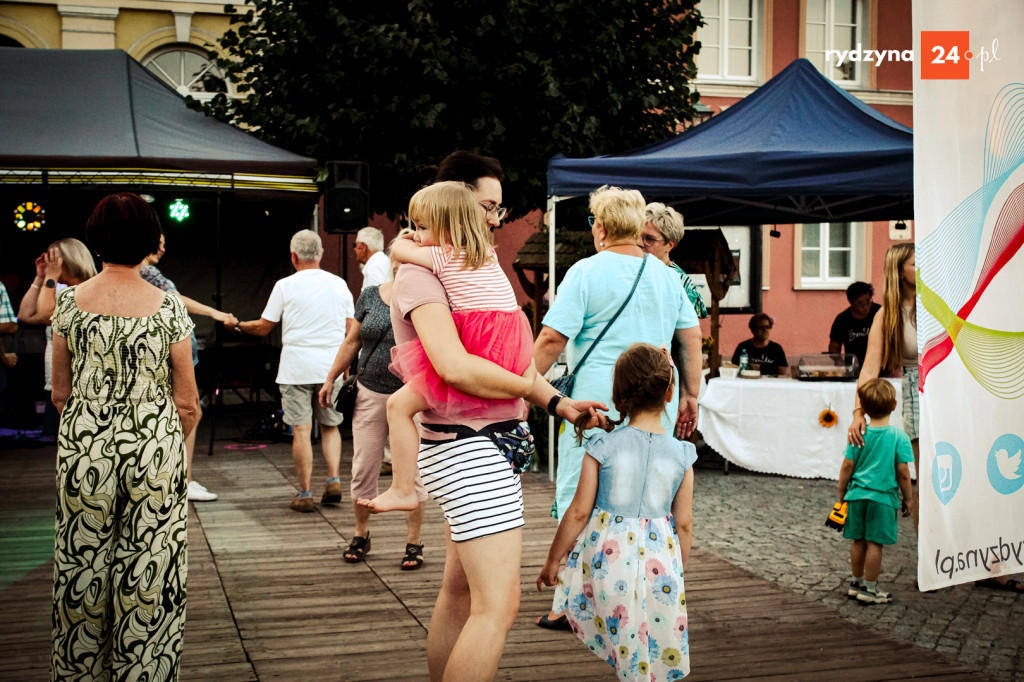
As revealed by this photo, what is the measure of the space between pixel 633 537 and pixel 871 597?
2309mm

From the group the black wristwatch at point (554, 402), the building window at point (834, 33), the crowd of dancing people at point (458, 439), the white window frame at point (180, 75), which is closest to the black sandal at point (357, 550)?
the crowd of dancing people at point (458, 439)

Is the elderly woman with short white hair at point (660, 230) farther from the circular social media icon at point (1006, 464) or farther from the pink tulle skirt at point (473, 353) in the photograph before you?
the pink tulle skirt at point (473, 353)

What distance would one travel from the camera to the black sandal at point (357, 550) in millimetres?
5980

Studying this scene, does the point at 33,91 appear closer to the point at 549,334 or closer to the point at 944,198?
the point at 549,334

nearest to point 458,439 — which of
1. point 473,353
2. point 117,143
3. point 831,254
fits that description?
point 473,353

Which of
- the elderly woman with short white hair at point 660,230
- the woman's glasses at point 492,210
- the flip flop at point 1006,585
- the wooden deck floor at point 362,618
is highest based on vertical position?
the elderly woman with short white hair at point 660,230

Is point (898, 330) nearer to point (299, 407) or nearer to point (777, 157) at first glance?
point (777, 157)

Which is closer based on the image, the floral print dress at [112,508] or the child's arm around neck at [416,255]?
the child's arm around neck at [416,255]

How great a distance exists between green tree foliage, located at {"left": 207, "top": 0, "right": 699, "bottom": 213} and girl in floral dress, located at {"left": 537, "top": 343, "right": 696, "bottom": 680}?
8.51m

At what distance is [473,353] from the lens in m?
2.96

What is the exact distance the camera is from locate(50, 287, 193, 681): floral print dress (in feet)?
10.9

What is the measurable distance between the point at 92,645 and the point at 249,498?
15.7 feet

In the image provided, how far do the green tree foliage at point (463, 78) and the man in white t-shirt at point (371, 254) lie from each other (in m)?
2.69

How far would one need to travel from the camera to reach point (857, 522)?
202 inches
